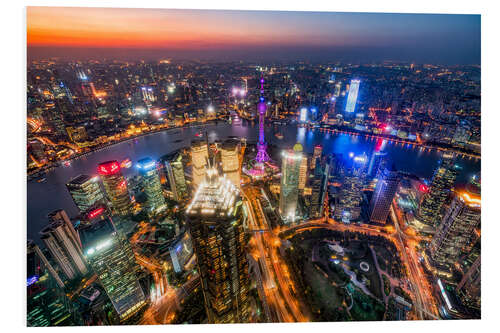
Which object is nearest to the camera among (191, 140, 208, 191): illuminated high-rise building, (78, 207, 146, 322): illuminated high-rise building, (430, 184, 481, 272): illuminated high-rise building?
(78, 207, 146, 322): illuminated high-rise building

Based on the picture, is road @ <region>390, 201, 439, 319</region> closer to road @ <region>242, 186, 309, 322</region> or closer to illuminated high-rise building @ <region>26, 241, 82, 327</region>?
road @ <region>242, 186, 309, 322</region>

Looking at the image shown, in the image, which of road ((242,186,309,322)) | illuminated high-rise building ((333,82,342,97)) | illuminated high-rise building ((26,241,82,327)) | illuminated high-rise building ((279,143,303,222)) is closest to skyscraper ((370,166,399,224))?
illuminated high-rise building ((279,143,303,222))

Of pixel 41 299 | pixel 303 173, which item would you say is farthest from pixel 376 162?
pixel 41 299

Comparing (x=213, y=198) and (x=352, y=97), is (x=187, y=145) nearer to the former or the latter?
(x=213, y=198)

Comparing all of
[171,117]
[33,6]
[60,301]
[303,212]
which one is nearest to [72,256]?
[60,301]

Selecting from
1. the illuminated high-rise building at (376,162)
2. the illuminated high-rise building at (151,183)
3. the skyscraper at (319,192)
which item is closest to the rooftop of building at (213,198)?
the skyscraper at (319,192)

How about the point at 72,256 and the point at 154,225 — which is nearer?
the point at 72,256
